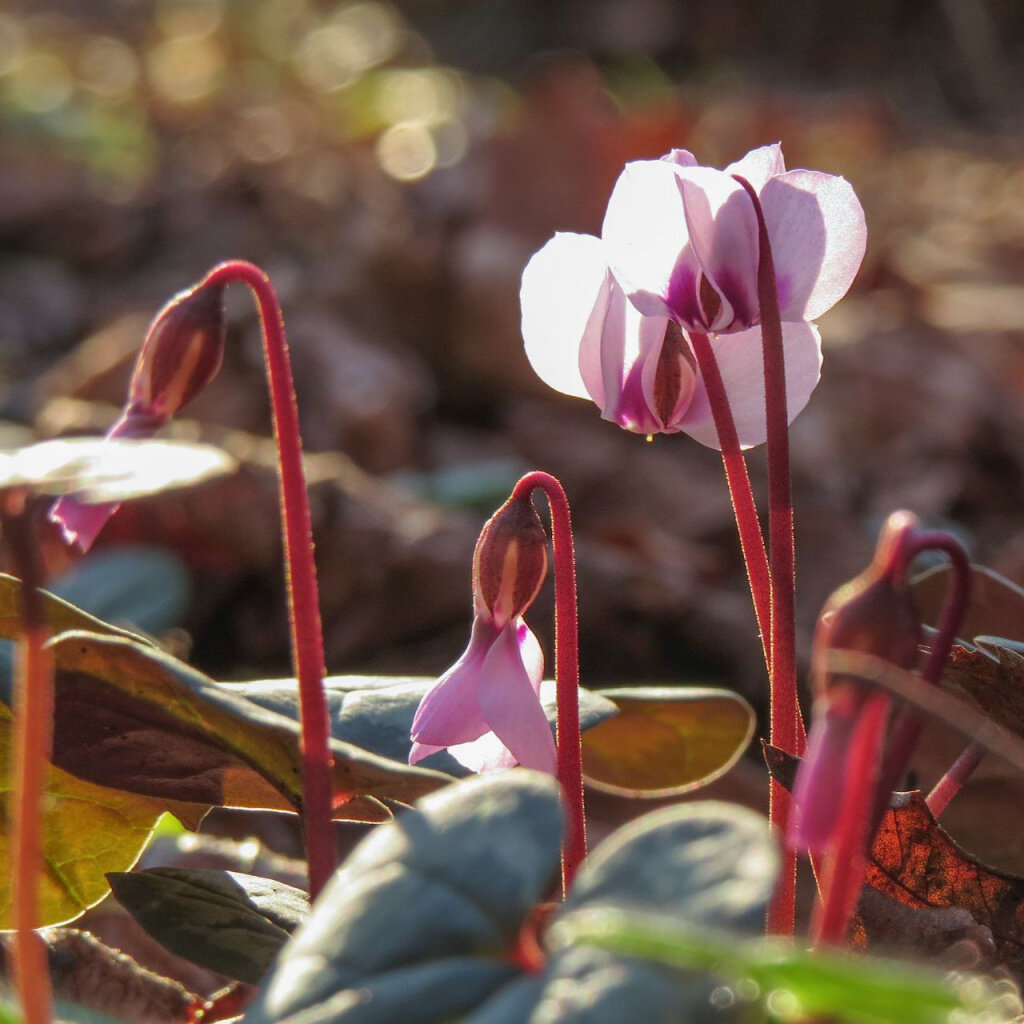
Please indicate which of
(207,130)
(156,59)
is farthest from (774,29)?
(207,130)

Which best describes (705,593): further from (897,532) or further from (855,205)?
(897,532)

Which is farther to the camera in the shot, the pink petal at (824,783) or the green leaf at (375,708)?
the green leaf at (375,708)

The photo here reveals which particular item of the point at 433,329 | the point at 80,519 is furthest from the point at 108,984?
the point at 433,329

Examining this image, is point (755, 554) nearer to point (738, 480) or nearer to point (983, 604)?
point (738, 480)

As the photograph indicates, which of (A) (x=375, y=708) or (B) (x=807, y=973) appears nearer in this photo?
(B) (x=807, y=973)

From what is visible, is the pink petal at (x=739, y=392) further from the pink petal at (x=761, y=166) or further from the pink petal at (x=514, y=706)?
the pink petal at (x=514, y=706)

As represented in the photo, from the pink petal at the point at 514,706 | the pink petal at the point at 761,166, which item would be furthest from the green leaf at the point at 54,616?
the pink petal at the point at 761,166
